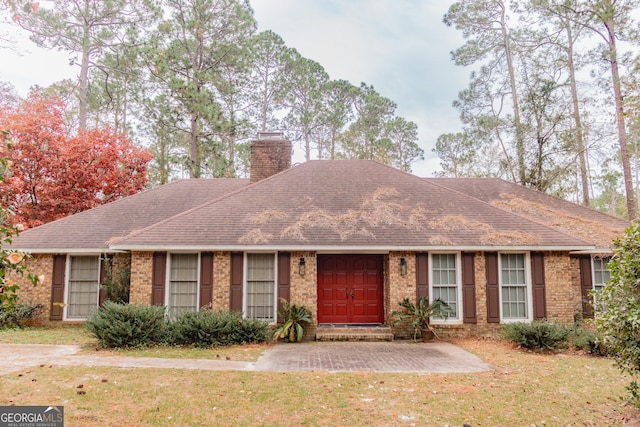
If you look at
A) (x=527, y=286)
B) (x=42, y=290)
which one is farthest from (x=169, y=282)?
(x=527, y=286)

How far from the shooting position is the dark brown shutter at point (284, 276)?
1118cm

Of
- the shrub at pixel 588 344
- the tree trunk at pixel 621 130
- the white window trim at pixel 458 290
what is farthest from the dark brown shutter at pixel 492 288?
the tree trunk at pixel 621 130

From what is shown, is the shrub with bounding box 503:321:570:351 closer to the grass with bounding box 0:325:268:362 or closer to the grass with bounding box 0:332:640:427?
the grass with bounding box 0:332:640:427

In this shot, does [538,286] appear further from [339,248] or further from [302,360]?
[302,360]

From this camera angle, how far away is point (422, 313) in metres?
10.8

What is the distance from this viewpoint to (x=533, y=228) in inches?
465

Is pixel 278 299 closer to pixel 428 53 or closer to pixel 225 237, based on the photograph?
pixel 225 237

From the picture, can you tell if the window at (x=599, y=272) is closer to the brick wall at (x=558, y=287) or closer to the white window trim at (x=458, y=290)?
the brick wall at (x=558, y=287)

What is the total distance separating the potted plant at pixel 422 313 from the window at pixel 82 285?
9.36 m

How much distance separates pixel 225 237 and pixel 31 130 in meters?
12.1

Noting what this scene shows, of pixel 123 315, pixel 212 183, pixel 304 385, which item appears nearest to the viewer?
pixel 304 385

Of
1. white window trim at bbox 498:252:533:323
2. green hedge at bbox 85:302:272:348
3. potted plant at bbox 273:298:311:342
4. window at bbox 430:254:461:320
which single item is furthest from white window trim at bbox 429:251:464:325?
green hedge at bbox 85:302:272:348

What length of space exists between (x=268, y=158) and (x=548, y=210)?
34.7 feet

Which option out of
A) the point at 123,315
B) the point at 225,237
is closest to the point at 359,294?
the point at 225,237
